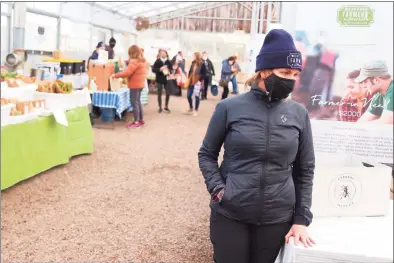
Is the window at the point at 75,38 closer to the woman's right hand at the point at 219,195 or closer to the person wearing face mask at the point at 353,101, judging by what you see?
the person wearing face mask at the point at 353,101

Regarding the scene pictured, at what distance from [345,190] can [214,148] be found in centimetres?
64

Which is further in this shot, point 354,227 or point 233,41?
point 233,41

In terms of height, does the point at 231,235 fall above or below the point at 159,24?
below

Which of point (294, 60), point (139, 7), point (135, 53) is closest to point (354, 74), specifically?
point (294, 60)

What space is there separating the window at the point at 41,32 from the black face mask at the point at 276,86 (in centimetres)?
829

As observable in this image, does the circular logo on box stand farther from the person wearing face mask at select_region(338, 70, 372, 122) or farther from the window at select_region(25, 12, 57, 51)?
the window at select_region(25, 12, 57, 51)

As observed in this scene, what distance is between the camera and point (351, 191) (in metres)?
1.97

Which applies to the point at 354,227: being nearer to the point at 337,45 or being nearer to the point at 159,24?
the point at 337,45

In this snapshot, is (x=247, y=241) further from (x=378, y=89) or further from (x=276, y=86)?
(x=378, y=89)

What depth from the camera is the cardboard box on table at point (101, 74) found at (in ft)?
25.5

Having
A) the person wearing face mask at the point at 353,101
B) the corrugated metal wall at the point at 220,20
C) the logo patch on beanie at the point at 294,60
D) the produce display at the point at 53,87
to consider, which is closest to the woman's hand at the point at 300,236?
the logo patch on beanie at the point at 294,60

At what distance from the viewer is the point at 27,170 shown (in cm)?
446

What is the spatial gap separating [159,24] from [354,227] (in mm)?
18136

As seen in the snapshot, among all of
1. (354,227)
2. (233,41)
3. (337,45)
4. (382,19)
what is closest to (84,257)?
(354,227)
